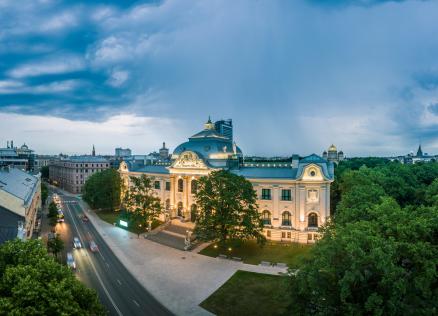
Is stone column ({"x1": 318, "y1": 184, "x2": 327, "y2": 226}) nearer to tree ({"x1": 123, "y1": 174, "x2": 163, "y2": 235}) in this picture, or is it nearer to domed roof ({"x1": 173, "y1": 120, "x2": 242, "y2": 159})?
domed roof ({"x1": 173, "y1": 120, "x2": 242, "y2": 159})

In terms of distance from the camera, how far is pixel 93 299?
2022cm

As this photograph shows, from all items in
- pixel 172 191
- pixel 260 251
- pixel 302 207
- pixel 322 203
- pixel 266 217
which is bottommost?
pixel 260 251

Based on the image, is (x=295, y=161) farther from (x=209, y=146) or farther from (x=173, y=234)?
(x=173, y=234)

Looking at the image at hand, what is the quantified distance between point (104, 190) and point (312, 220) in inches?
2408

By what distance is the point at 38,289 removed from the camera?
1791 centimetres

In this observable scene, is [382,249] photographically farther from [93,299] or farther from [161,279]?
[161,279]

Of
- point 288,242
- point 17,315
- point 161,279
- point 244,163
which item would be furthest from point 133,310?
point 244,163

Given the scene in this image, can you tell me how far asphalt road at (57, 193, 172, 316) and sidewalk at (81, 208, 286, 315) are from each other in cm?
116

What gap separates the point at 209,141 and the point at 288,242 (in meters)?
32.6

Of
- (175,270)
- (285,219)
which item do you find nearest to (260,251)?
(285,219)

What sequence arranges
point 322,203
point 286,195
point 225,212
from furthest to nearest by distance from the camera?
point 286,195 → point 322,203 → point 225,212

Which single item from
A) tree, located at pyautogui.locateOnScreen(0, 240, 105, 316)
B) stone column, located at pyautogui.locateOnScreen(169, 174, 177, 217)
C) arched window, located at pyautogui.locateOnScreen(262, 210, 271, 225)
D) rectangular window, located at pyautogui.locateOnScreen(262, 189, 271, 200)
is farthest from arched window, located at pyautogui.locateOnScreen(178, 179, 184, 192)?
tree, located at pyautogui.locateOnScreen(0, 240, 105, 316)

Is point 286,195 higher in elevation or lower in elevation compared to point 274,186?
lower

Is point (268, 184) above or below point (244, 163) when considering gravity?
below
